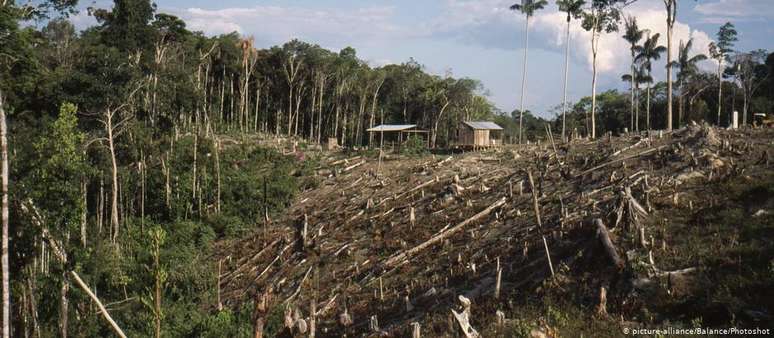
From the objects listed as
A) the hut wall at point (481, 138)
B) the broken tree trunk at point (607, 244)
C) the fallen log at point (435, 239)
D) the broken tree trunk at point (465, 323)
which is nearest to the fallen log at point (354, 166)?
the hut wall at point (481, 138)

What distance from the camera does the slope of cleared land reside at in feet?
37.5

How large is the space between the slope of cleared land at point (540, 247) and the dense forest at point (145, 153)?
6.97 feet

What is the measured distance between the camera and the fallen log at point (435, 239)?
18359 mm

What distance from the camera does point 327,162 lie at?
35.6 metres

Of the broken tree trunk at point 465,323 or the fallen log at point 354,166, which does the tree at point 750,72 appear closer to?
the fallen log at point 354,166

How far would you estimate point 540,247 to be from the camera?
15281 millimetres

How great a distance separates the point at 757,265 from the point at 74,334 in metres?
17.5

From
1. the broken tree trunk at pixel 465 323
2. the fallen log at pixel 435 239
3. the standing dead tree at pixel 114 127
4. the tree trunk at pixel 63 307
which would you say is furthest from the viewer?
the standing dead tree at pixel 114 127

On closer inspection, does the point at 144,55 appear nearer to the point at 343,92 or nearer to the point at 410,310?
the point at 410,310

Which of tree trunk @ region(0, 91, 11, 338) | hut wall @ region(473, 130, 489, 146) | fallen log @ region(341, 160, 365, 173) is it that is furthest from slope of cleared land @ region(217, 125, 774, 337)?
hut wall @ region(473, 130, 489, 146)

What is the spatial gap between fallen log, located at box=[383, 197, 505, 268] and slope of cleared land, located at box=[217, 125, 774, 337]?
0.05 meters

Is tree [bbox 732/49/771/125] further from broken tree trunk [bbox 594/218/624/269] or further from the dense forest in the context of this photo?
broken tree trunk [bbox 594/218/624/269]

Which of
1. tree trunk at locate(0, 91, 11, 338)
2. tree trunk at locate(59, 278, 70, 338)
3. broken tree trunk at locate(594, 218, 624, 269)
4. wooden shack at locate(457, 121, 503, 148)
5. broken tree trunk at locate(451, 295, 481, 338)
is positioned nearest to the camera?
broken tree trunk at locate(451, 295, 481, 338)

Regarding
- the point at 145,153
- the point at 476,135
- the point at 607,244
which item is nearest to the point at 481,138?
the point at 476,135
